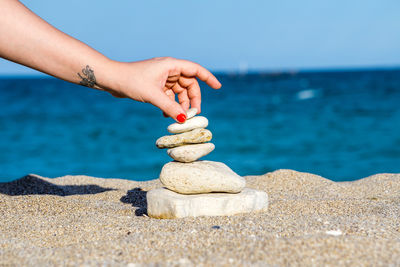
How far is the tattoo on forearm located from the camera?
111 inches

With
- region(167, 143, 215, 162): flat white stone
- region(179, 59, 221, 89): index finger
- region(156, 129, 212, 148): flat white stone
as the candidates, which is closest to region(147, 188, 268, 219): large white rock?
region(167, 143, 215, 162): flat white stone

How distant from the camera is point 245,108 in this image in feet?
68.6

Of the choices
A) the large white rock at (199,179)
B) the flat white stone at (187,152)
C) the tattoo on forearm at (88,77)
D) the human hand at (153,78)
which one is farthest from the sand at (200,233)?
the tattoo on forearm at (88,77)

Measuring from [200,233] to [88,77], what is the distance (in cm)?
127

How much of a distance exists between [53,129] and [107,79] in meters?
12.8

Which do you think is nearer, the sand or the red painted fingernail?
the sand

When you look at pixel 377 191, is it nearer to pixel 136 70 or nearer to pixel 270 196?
pixel 270 196

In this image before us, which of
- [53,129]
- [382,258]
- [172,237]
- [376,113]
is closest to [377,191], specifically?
[382,258]

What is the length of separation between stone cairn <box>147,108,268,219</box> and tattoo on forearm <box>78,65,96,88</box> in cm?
74

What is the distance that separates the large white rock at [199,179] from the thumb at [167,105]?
469mm

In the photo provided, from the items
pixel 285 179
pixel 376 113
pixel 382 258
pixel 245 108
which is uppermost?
pixel 245 108

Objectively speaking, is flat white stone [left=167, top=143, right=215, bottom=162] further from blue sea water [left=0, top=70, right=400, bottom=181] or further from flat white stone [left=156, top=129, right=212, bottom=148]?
blue sea water [left=0, top=70, right=400, bottom=181]

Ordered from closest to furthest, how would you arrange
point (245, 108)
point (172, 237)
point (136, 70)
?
point (172, 237), point (136, 70), point (245, 108)

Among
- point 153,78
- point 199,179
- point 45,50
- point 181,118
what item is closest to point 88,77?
point 45,50
